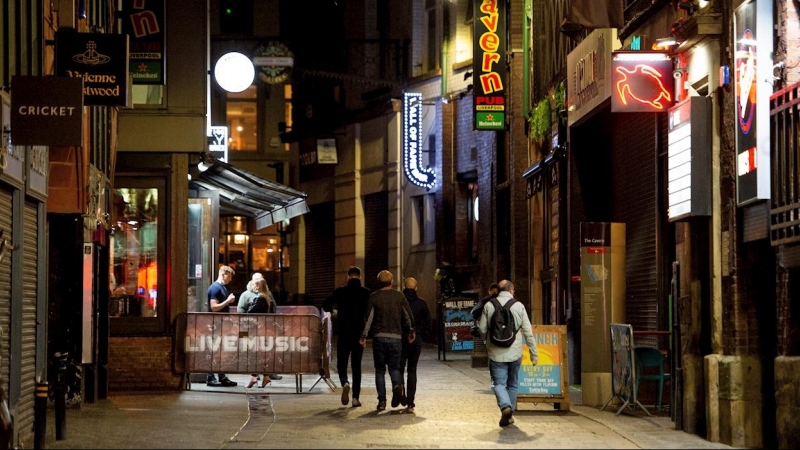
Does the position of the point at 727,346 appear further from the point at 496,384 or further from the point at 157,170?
the point at 157,170

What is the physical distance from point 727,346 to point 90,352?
8.67 m

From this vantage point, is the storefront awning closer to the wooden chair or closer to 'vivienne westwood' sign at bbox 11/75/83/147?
the wooden chair

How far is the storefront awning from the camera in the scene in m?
22.5

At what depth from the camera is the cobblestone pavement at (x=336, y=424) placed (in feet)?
43.5

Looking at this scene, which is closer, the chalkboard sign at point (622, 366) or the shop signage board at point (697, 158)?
the shop signage board at point (697, 158)

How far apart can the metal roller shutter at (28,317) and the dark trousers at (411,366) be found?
489 centimetres

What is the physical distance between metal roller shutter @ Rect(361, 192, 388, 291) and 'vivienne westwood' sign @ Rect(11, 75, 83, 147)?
28167mm

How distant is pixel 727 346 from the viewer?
44.8ft

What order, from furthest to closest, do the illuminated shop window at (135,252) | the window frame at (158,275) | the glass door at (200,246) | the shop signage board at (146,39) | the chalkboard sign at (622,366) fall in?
the glass door at (200,246) < the illuminated shop window at (135,252) < the window frame at (158,275) < the shop signage board at (146,39) < the chalkboard sign at (622,366)

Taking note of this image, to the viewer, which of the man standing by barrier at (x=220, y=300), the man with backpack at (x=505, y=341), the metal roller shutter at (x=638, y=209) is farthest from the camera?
the man standing by barrier at (x=220, y=300)

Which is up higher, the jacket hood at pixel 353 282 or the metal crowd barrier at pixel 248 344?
the jacket hood at pixel 353 282

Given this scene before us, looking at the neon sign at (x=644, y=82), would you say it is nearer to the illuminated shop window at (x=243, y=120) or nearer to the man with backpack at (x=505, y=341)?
the man with backpack at (x=505, y=341)

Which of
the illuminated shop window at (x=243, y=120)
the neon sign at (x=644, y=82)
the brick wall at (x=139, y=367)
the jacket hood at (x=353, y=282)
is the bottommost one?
the brick wall at (x=139, y=367)

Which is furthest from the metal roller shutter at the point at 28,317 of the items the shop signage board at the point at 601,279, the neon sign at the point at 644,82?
the shop signage board at the point at 601,279
